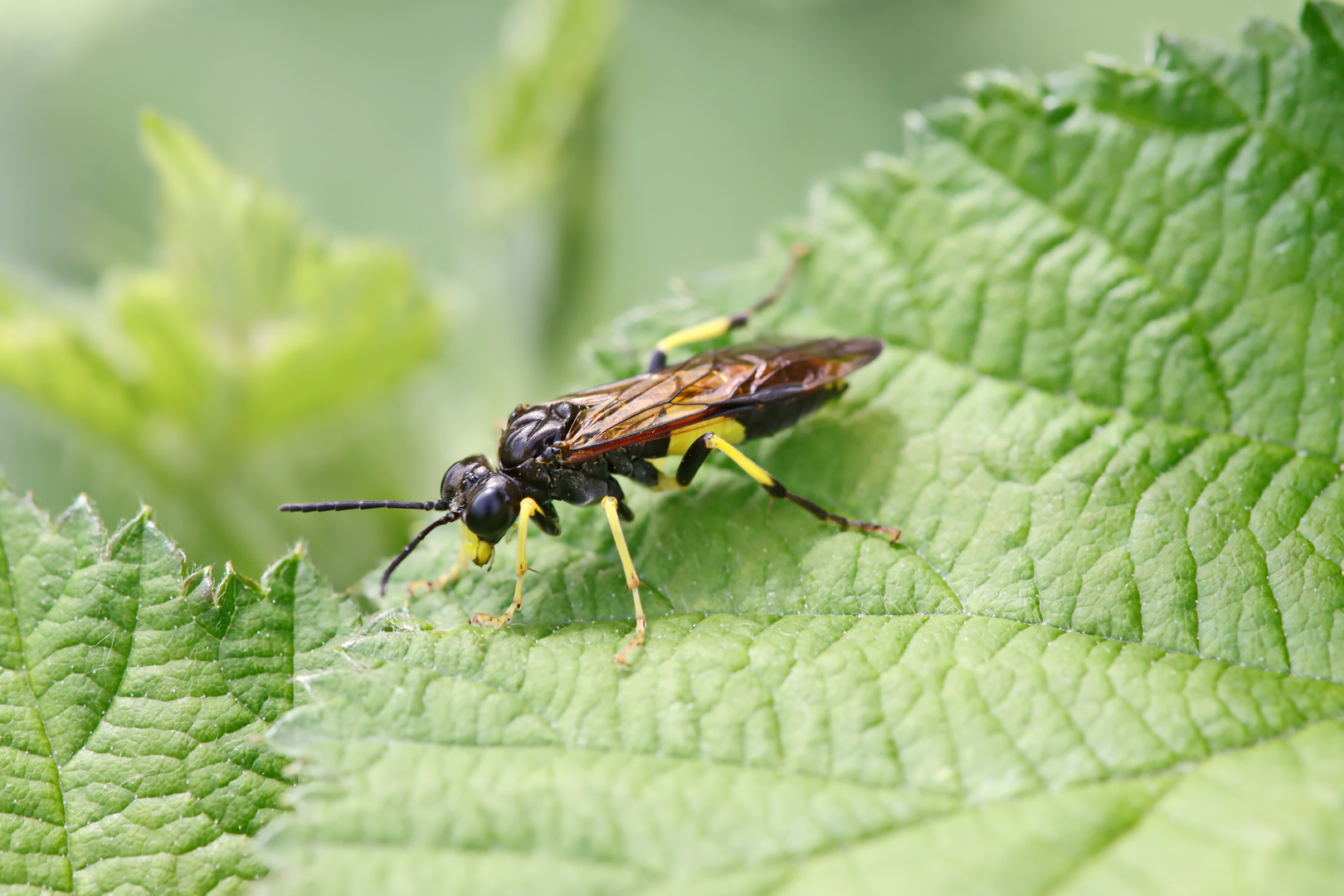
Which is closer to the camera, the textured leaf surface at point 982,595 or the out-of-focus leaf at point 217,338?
the textured leaf surface at point 982,595

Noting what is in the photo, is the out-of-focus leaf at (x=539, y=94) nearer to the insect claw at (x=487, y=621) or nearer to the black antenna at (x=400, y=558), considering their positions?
the black antenna at (x=400, y=558)

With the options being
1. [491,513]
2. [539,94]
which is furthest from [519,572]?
[539,94]

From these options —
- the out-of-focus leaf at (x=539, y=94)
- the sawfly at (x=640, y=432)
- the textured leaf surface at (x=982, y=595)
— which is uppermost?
the out-of-focus leaf at (x=539, y=94)

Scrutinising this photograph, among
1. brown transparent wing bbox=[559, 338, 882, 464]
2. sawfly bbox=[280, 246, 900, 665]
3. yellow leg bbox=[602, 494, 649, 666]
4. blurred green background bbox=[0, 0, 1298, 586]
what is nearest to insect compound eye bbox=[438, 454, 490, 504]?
sawfly bbox=[280, 246, 900, 665]

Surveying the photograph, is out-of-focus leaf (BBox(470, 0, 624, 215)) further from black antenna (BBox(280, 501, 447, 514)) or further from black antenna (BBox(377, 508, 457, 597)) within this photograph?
black antenna (BBox(377, 508, 457, 597))

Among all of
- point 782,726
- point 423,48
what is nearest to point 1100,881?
point 782,726

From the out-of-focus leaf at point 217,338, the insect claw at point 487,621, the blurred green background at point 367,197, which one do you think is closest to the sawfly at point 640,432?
the insect claw at point 487,621

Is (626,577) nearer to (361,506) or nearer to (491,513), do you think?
(491,513)
